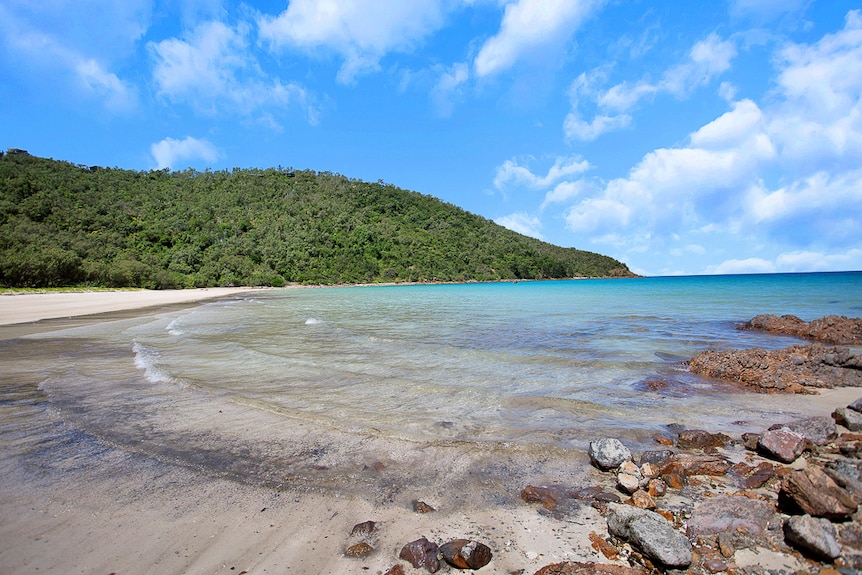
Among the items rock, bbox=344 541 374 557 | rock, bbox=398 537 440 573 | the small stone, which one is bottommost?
rock, bbox=344 541 374 557

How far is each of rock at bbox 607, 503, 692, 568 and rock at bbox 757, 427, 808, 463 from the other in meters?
2.36

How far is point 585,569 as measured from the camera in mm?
2686

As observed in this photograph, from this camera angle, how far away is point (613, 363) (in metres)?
10.4

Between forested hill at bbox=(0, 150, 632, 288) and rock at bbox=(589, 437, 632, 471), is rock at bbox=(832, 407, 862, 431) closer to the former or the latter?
rock at bbox=(589, 437, 632, 471)

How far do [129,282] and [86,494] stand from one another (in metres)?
76.8

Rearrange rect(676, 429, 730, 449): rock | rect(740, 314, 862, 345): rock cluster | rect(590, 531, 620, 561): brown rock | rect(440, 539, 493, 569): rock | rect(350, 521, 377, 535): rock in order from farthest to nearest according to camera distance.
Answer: rect(740, 314, 862, 345): rock cluster < rect(676, 429, 730, 449): rock < rect(350, 521, 377, 535): rock < rect(590, 531, 620, 561): brown rock < rect(440, 539, 493, 569): rock

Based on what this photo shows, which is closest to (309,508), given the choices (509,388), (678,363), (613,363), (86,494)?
(86,494)

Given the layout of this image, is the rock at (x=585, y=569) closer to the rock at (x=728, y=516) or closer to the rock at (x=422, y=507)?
the rock at (x=728, y=516)

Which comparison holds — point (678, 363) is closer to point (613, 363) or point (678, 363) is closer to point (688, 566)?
point (613, 363)

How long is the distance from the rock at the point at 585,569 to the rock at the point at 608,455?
5.65 feet

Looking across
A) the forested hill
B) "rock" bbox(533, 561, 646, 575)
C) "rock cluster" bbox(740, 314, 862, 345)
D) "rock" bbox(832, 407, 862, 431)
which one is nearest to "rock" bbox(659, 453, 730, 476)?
"rock" bbox(533, 561, 646, 575)

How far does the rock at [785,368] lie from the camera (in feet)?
26.5

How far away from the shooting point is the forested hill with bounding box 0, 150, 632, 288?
6844 centimetres

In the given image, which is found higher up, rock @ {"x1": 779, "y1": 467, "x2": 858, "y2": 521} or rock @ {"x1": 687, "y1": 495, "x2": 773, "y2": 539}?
rock @ {"x1": 779, "y1": 467, "x2": 858, "y2": 521}
